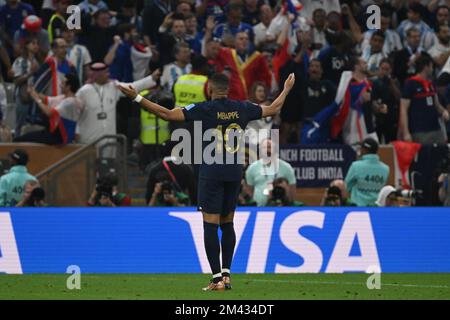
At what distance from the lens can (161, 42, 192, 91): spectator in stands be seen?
67.9ft

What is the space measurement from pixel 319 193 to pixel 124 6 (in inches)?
214

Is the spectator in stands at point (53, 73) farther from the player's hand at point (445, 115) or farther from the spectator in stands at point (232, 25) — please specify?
the player's hand at point (445, 115)

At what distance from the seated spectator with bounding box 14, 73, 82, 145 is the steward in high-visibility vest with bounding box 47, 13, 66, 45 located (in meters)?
1.69

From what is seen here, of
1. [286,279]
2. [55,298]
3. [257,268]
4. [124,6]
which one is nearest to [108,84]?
[124,6]

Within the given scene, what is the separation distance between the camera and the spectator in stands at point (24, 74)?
20.9 metres

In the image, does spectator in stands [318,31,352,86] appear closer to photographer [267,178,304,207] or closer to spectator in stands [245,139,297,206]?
spectator in stands [245,139,297,206]

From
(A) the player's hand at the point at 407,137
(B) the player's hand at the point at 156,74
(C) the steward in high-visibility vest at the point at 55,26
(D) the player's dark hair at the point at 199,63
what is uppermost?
(C) the steward in high-visibility vest at the point at 55,26

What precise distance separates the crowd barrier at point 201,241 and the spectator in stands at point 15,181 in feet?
4.02

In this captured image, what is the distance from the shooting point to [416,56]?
22.4 meters

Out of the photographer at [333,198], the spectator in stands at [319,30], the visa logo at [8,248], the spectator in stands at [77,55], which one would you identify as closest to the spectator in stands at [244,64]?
the spectator in stands at [319,30]

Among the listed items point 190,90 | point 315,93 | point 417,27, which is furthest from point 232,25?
point 417,27

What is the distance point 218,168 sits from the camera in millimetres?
13219

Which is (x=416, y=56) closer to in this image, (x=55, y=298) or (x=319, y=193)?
(x=319, y=193)

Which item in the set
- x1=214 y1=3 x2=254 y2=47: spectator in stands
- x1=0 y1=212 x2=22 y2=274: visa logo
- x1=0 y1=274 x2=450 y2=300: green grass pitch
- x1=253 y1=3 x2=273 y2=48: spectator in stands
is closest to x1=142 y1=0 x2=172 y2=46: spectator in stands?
x1=214 y1=3 x2=254 y2=47: spectator in stands
